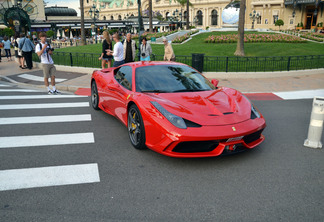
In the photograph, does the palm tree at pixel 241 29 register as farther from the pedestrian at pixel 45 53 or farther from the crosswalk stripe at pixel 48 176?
the crosswalk stripe at pixel 48 176

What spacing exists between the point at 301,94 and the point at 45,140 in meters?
8.18

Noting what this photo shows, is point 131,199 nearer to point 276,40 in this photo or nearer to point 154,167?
point 154,167

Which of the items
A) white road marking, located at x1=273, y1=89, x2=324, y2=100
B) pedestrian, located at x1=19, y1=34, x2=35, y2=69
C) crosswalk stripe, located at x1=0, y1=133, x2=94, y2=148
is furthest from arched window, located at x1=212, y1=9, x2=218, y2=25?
crosswalk stripe, located at x1=0, y1=133, x2=94, y2=148

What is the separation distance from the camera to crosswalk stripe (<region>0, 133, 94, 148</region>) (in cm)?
510

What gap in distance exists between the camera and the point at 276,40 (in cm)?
2773

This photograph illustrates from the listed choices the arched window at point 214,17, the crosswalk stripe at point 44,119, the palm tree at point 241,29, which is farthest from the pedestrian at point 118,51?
the arched window at point 214,17

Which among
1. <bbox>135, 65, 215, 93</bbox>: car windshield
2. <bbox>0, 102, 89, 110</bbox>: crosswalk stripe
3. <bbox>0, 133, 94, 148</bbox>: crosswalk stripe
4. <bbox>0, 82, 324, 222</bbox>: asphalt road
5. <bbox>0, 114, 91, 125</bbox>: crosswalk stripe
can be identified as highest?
<bbox>135, 65, 215, 93</bbox>: car windshield

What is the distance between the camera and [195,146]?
3.97 m

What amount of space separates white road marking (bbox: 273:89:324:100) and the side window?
18.4 feet

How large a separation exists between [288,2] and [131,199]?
75.4 meters

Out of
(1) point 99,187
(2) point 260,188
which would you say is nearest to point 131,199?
(1) point 99,187

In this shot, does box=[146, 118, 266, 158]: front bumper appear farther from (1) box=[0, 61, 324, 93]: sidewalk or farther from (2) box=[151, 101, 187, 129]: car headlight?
(1) box=[0, 61, 324, 93]: sidewalk

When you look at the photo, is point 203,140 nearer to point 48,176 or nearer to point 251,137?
point 251,137

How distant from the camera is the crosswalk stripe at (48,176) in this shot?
12.1ft
